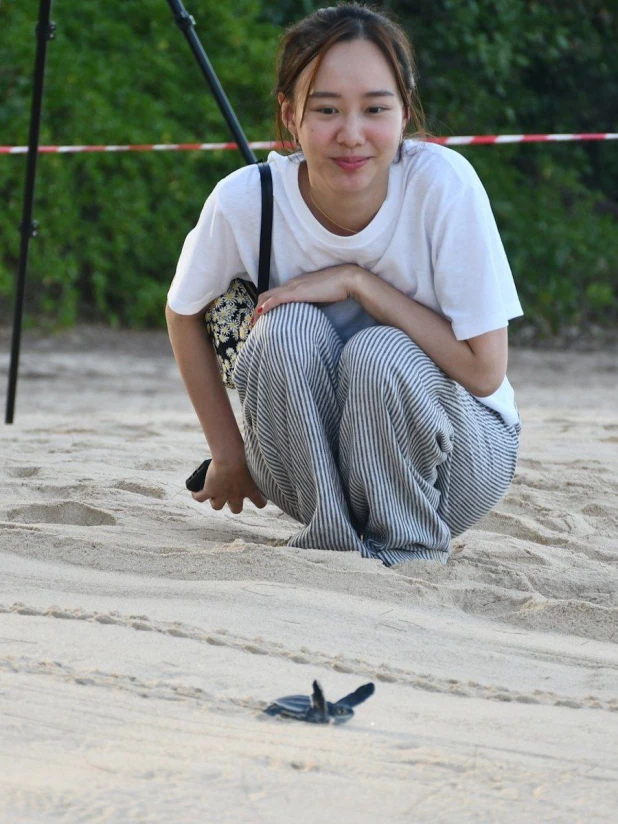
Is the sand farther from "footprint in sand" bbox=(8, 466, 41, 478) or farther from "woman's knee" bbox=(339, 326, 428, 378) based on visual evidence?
"woman's knee" bbox=(339, 326, 428, 378)

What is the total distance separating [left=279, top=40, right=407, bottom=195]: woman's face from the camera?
96.3 inches

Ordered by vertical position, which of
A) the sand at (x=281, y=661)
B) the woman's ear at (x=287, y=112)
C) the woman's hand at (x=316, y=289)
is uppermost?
the woman's ear at (x=287, y=112)

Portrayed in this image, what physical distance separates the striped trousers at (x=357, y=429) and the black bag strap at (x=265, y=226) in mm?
121

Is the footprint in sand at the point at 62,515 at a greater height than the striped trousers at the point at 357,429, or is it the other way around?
the striped trousers at the point at 357,429

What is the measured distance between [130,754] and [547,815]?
0.48 metres

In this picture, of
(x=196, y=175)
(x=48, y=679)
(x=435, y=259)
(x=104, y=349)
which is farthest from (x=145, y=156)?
(x=48, y=679)

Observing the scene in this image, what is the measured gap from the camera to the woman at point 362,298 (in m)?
2.47

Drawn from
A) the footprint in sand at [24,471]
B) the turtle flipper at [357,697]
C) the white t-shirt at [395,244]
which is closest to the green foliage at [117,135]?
the footprint in sand at [24,471]

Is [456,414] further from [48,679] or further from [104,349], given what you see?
[104,349]

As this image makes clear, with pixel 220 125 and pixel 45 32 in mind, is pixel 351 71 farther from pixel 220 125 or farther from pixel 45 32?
pixel 220 125

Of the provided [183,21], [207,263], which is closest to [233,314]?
[207,263]

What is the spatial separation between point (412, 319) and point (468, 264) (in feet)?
0.51

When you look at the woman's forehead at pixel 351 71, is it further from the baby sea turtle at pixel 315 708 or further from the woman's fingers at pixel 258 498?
the baby sea turtle at pixel 315 708

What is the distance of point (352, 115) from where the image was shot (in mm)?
2453
